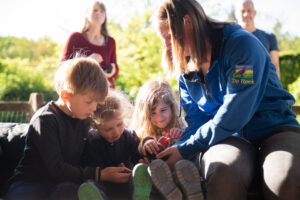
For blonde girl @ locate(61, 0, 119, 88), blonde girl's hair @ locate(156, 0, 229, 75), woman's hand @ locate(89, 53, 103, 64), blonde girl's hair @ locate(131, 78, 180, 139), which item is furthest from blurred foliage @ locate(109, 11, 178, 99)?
blonde girl's hair @ locate(156, 0, 229, 75)

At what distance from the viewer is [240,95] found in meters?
1.70

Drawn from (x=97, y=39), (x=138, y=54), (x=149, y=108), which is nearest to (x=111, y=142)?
(x=149, y=108)

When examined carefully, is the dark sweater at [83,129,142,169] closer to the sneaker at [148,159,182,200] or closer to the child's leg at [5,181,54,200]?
the child's leg at [5,181,54,200]

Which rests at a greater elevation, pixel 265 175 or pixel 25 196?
pixel 265 175

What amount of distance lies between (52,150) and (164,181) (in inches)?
31.6

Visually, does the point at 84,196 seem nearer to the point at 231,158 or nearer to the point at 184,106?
the point at 231,158

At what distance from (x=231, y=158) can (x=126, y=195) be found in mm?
834

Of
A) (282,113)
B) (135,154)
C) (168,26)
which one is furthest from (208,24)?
(135,154)

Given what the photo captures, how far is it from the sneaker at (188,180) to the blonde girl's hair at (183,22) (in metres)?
0.66

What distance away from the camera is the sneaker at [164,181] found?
1.53m

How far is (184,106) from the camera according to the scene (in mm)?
2424

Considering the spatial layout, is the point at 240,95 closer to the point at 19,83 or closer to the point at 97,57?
the point at 97,57

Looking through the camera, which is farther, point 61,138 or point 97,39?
point 97,39

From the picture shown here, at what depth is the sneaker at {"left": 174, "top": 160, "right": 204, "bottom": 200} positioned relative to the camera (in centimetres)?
154
